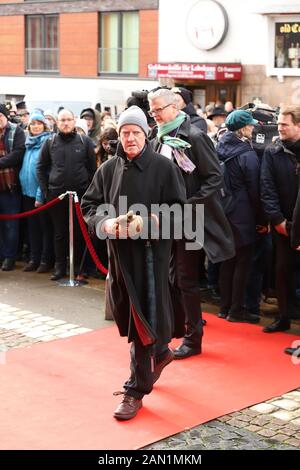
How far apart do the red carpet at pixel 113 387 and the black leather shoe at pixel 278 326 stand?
0.21 ft

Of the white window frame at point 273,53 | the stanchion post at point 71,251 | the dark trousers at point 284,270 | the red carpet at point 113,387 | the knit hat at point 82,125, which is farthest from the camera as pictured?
the white window frame at point 273,53

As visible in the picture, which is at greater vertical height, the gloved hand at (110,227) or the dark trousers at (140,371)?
the gloved hand at (110,227)

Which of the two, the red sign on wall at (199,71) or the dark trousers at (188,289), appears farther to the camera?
the red sign on wall at (199,71)

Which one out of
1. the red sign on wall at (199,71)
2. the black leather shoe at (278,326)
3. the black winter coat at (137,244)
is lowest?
the black leather shoe at (278,326)

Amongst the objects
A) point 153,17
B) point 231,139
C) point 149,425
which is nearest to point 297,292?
point 231,139

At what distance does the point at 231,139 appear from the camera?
734cm

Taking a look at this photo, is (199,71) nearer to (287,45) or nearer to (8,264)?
(287,45)

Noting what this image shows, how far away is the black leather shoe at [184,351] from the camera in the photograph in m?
6.48

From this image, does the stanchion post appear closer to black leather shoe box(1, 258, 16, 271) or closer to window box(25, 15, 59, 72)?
black leather shoe box(1, 258, 16, 271)

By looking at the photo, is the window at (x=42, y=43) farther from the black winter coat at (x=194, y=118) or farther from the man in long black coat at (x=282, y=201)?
the man in long black coat at (x=282, y=201)

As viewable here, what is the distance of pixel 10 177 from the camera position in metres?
9.77

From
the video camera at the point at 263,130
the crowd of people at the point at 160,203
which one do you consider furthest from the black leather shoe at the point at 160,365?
the video camera at the point at 263,130

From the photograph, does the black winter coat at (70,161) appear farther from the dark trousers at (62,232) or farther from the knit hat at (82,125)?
the knit hat at (82,125)

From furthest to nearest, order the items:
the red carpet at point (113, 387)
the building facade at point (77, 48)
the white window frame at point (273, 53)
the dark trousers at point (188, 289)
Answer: the building facade at point (77, 48)
the white window frame at point (273, 53)
the dark trousers at point (188, 289)
the red carpet at point (113, 387)
